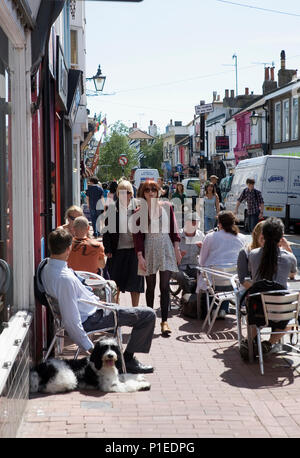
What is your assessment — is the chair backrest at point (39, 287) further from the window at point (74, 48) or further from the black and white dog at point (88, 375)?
the window at point (74, 48)

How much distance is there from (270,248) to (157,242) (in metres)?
1.73

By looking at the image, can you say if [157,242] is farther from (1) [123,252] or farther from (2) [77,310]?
(2) [77,310]

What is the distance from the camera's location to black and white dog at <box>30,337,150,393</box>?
5.56 m

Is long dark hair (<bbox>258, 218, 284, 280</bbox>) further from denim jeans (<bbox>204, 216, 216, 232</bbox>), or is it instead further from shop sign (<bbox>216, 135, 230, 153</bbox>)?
shop sign (<bbox>216, 135, 230, 153</bbox>)

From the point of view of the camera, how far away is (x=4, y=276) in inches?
198

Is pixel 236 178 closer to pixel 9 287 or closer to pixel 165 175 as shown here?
pixel 9 287

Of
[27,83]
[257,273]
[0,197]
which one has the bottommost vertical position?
[257,273]

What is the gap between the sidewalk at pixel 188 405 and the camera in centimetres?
471

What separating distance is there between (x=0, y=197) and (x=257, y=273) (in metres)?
2.95

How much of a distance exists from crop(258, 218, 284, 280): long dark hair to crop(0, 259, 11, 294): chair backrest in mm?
2652

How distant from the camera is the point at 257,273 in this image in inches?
272

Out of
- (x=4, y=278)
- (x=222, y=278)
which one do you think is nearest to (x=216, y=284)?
(x=222, y=278)

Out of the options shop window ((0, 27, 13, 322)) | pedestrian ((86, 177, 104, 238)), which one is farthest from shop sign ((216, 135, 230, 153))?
shop window ((0, 27, 13, 322))
